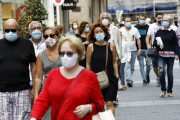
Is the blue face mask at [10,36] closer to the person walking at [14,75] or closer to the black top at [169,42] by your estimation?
the person walking at [14,75]

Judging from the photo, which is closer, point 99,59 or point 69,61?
point 69,61

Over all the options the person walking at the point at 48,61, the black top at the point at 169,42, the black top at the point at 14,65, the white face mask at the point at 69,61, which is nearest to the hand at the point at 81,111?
the white face mask at the point at 69,61

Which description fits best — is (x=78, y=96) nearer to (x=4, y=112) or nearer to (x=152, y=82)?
(x=4, y=112)

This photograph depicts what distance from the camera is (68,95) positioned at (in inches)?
131

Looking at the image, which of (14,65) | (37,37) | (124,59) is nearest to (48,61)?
(14,65)

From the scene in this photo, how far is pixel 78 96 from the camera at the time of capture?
131 inches

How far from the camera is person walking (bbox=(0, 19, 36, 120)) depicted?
5.19 meters

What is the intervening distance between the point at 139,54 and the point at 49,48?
6.96m

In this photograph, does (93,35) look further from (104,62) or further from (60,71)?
(60,71)

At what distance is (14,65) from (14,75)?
0.13 m

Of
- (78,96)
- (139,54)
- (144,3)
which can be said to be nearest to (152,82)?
(139,54)

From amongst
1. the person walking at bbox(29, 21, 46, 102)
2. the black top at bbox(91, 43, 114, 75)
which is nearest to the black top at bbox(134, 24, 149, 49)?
the black top at bbox(91, 43, 114, 75)

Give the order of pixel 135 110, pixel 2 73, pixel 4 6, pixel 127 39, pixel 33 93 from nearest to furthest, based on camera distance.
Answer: pixel 2 73, pixel 33 93, pixel 135 110, pixel 127 39, pixel 4 6

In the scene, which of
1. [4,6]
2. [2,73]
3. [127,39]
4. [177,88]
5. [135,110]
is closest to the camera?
[2,73]
